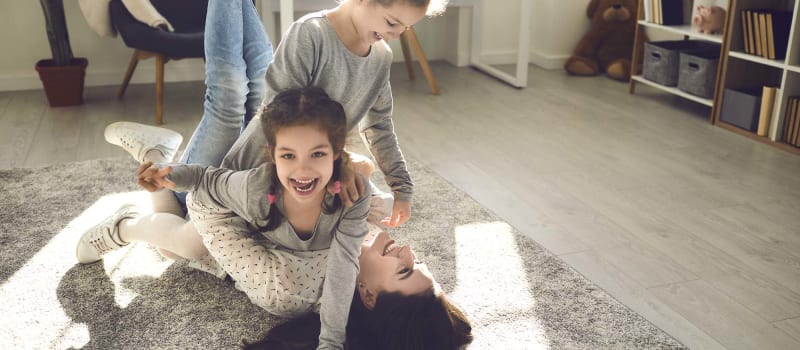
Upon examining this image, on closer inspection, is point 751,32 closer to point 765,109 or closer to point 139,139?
point 765,109

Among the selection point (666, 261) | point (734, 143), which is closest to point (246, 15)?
point (666, 261)

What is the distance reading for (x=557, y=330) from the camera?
60.7 inches

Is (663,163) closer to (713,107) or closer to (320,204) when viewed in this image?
(713,107)

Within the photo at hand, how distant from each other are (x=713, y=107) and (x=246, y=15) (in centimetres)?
209

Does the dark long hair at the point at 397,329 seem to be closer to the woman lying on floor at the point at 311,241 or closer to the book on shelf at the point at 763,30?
the woman lying on floor at the point at 311,241

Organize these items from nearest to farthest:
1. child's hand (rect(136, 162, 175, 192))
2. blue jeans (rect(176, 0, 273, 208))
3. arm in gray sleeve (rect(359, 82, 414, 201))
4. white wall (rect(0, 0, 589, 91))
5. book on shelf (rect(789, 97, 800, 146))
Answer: child's hand (rect(136, 162, 175, 192)) < arm in gray sleeve (rect(359, 82, 414, 201)) < blue jeans (rect(176, 0, 273, 208)) < book on shelf (rect(789, 97, 800, 146)) < white wall (rect(0, 0, 589, 91))

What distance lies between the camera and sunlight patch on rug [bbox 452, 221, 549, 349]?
1527mm

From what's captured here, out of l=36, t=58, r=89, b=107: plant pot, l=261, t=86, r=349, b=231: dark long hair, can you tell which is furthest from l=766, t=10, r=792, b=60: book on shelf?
l=36, t=58, r=89, b=107: plant pot

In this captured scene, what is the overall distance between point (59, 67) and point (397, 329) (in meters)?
2.45

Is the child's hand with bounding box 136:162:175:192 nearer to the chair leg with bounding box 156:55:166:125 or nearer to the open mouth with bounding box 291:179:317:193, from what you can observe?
the open mouth with bounding box 291:179:317:193

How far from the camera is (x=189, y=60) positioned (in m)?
3.71

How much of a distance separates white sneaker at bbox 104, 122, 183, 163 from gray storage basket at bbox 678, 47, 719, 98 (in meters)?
2.28

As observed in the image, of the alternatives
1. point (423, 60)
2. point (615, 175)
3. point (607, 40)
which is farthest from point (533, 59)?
point (615, 175)

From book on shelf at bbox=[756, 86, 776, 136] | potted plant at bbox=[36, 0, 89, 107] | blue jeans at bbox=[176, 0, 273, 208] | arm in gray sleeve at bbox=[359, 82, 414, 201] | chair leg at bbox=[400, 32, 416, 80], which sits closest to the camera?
arm in gray sleeve at bbox=[359, 82, 414, 201]
